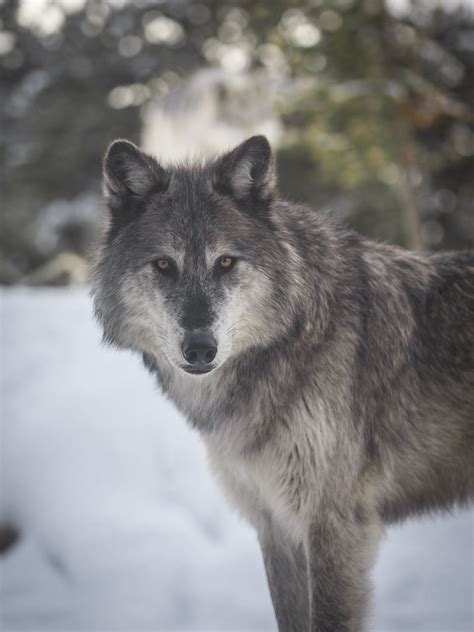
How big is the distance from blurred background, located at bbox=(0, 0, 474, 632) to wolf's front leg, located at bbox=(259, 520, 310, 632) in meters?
1.11

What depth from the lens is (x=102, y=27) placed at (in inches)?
723

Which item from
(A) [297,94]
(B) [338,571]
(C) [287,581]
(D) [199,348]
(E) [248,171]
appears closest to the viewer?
(D) [199,348]

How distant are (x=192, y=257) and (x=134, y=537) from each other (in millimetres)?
2657

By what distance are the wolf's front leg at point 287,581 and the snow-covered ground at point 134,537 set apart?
1088 mm

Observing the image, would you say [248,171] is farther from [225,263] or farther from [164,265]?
[164,265]

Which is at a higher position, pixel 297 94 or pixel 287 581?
pixel 297 94

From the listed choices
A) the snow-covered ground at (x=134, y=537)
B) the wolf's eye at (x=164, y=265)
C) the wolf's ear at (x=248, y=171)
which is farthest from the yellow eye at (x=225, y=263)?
the snow-covered ground at (x=134, y=537)

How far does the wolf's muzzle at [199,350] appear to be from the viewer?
272cm

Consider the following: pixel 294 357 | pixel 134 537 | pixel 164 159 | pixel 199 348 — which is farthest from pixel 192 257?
pixel 134 537

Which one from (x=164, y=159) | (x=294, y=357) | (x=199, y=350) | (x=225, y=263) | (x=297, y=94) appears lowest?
(x=294, y=357)

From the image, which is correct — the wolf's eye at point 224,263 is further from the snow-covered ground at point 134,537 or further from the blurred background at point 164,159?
the snow-covered ground at point 134,537

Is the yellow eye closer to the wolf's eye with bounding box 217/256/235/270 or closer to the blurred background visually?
the wolf's eye with bounding box 217/256/235/270

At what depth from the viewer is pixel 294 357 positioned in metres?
3.01

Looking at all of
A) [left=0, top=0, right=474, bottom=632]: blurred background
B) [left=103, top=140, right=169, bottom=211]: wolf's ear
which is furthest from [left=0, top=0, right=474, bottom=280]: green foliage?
[left=103, top=140, right=169, bottom=211]: wolf's ear
